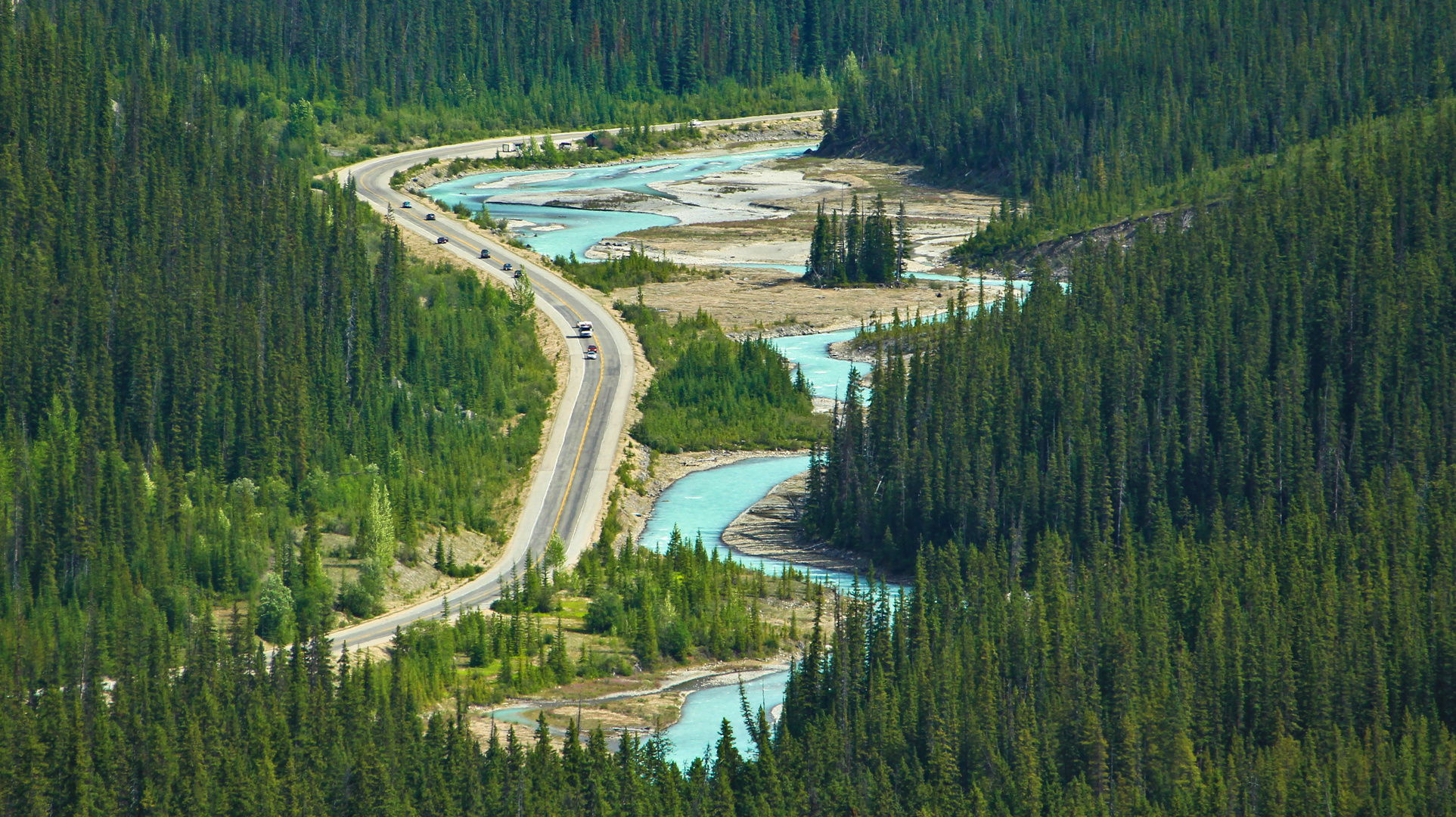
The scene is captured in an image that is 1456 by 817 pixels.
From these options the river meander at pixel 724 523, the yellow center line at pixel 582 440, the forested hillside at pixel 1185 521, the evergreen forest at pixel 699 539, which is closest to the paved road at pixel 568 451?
the yellow center line at pixel 582 440

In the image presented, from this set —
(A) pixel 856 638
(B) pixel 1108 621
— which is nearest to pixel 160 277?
(A) pixel 856 638

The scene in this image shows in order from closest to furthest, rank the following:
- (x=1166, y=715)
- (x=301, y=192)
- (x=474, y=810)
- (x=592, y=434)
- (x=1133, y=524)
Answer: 1. (x=474, y=810)
2. (x=1166, y=715)
3. (x=1133, y=524)
4. (x=592, y=434)
5. (x=301, y=192)

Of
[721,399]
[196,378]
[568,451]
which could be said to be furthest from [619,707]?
[721,399]

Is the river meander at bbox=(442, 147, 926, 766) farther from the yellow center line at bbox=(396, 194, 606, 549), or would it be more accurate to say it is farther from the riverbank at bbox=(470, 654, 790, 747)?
the yellow center line at bbox=(396, 194, 606, 549)

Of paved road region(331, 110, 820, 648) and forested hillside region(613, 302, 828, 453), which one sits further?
forested hillside region(613, 302, 828, 453)

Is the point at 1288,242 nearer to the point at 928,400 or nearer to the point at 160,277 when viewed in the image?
the point at 928,400

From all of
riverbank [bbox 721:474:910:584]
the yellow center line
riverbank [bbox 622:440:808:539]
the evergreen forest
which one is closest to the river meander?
riverbank [bbox 622:440:808:539]

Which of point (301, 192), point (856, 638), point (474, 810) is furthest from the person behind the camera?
point (301, 192)
